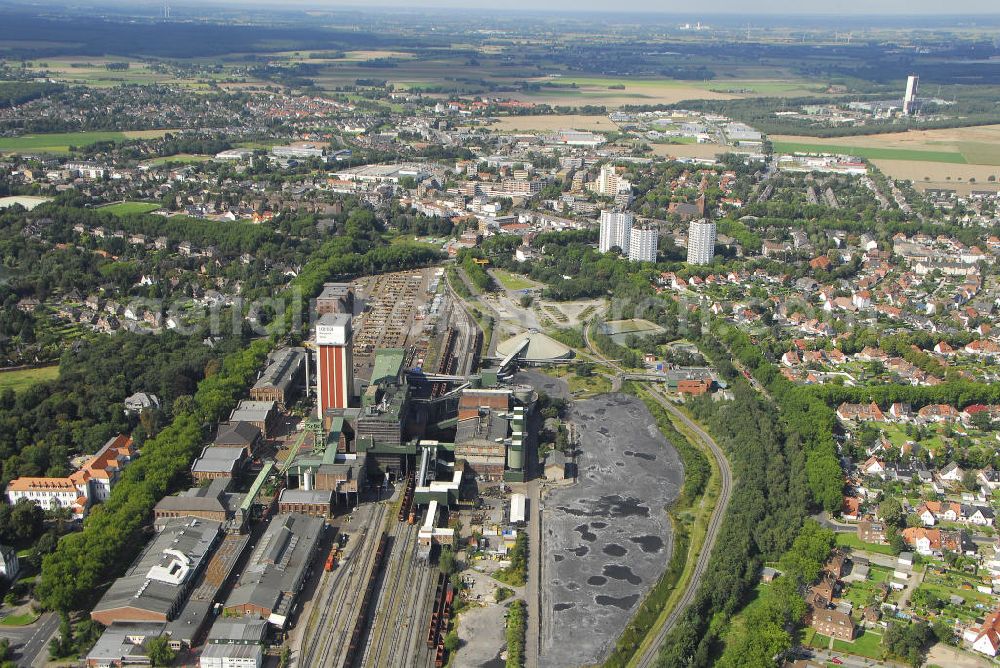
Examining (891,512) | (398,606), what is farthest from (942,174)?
(398,606)

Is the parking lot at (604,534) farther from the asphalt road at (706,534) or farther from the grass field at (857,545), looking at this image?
the grass field at (857,545)

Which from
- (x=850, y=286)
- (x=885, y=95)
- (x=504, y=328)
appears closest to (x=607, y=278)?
(x=504, y=328)

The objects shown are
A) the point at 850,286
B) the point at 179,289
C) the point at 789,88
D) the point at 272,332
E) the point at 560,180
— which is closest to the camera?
the point at 272,332

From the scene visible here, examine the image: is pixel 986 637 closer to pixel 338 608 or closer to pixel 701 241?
pixel 338 608

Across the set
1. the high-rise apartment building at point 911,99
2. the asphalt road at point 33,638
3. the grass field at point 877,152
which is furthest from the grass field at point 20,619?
the high-rise apartment building at point 911,99

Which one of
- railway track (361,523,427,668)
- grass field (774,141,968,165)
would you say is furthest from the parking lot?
grass field (774,141,968,165)

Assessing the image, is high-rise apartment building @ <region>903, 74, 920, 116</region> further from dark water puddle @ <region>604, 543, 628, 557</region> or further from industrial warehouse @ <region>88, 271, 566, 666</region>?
dark water puddle @ <region>604, 543, 628, 557</region>

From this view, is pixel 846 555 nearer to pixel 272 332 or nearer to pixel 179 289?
pixel 272 332
